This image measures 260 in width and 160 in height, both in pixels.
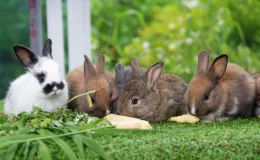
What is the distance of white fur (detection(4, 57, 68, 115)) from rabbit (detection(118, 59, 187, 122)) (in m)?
0.37

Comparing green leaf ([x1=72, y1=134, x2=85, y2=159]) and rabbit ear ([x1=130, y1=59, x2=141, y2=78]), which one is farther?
rabbit ear ([x1=130, y1=59, x2=141, y2=78])

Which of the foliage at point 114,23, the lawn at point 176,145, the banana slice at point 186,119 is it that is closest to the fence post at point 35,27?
the banana slice at point 186,119

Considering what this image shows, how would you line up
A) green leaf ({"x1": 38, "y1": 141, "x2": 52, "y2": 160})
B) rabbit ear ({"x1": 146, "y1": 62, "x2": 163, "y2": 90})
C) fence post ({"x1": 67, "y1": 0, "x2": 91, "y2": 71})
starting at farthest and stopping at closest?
fence post ({"x1": 67, "y1": 0, "x2": 91, "y2": 71})
rabbit ear ({"x1": 146, "y1": 62, "x2": 163, "y2": 90})
green leaf ({"x1": 38, "y1": 141, "x2": 52, "y2": 160})

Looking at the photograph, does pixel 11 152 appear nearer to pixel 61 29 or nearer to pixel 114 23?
pixel 61 29

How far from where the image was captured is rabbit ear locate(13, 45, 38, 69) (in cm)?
344

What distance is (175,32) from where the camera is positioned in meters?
7.03

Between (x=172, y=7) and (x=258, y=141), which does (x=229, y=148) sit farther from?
(x=172, y=7)

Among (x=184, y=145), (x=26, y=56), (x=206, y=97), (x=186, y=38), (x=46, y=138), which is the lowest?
(x=184, y=145)

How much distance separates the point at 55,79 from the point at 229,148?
113cm

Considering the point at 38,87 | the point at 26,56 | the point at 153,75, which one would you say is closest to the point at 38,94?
the point at 38,87

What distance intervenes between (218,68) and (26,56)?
1.10 m

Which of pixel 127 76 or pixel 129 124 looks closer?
pixel 129 124

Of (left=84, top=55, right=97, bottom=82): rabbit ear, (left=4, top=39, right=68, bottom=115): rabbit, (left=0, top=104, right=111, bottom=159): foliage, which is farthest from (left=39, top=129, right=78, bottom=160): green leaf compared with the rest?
(left=84, top=55, right=97, bottom=82): rabbit ear

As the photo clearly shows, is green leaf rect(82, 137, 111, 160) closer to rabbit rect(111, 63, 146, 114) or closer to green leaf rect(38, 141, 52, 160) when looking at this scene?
green leaf rect(38, 141, 52, 160)
